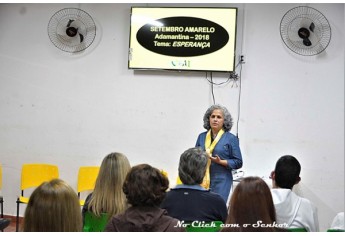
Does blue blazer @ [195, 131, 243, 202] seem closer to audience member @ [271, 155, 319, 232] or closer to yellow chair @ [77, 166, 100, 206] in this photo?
audience member @ [271, 155, 319, 232]

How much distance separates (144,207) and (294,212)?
950 millimetres

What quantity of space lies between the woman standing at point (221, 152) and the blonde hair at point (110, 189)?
4.23 feet

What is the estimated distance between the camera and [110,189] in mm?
2877

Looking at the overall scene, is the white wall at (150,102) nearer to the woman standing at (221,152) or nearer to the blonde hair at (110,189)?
the woman standing at (221,152)

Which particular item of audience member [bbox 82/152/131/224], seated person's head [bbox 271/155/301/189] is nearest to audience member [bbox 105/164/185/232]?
audience member [bbox 82/152/131/224]

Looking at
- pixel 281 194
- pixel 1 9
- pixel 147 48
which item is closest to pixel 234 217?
pixel 281 194

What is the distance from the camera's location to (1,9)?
5.73 m

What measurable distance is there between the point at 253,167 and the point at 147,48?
6.12ft

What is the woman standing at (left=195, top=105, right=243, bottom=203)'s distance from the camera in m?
4.16

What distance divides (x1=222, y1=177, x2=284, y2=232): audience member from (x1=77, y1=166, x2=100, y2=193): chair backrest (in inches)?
129

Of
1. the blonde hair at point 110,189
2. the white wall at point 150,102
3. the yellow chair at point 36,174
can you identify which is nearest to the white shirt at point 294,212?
the blonde hair at point 110,189

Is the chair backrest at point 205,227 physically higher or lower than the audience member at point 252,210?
lower

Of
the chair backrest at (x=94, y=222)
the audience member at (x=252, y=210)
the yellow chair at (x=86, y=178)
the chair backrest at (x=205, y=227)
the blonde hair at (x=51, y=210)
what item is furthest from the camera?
the yellow chair at (x=86, y=178)

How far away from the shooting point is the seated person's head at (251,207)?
7.02 feet
